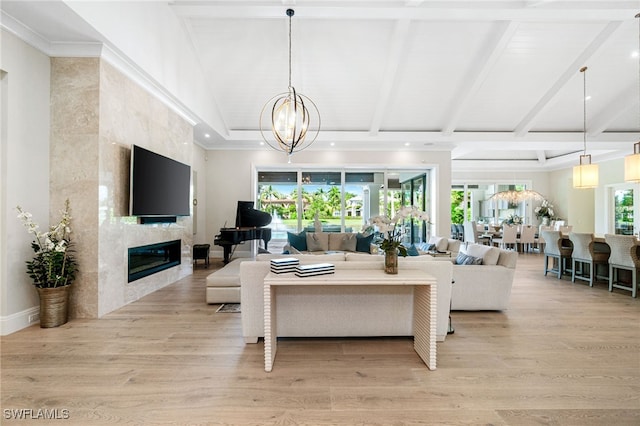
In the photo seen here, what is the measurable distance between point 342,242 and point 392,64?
3545 mm

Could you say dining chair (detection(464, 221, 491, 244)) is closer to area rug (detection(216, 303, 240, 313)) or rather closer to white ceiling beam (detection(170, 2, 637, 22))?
white ceiling beam (detection(170, 2, 637, 22))

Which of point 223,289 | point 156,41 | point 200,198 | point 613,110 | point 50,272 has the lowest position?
point 223,289

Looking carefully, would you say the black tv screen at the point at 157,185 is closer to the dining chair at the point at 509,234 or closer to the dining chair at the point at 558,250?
the dining chair at the point at 558,250

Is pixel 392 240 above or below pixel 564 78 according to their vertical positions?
below

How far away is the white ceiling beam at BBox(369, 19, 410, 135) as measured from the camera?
4.73 m

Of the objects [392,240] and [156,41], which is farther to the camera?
[156,41]

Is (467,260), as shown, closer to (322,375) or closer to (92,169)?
(322,375)

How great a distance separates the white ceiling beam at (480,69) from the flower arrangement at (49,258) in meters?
6.61

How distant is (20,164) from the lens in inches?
126

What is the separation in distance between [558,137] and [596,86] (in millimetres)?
1591

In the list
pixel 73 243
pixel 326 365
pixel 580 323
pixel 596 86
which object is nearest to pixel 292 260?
pixel 326 365

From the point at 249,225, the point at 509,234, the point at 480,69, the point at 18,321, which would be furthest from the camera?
the point at 509,234

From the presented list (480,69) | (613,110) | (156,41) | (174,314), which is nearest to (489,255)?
(480,69)

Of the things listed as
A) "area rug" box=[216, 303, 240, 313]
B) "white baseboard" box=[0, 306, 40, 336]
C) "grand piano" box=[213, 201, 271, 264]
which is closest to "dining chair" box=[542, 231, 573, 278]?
"area rug" box=[216, 303, 240, 313]
